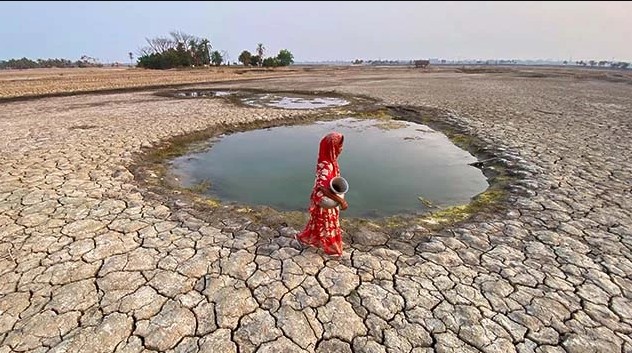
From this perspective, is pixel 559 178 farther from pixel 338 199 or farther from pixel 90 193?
pixel 90 193

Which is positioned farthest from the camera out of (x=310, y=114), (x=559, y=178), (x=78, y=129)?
(x=310, y=114)

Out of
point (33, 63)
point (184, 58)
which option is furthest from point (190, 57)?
point (33, 63)

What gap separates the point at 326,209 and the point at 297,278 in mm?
880

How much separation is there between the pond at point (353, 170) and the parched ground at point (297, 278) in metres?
1.22

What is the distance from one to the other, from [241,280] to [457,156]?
731 centimetres

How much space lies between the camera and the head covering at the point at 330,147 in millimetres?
3754

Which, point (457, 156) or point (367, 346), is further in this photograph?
point (457, 156)

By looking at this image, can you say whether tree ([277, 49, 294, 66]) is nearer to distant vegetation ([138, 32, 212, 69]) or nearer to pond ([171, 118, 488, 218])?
distant vegetation ([138, 32, 212, 69])

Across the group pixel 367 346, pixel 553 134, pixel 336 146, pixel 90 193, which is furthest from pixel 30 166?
pixel 553 134

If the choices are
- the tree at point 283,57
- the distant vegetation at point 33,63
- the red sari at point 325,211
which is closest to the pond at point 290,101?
the red sari at point 325,211

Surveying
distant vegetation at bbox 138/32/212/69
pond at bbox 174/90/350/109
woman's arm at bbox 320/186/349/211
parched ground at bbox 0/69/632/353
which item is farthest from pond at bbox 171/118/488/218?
distant vegetation at bbox 138/32/212/69

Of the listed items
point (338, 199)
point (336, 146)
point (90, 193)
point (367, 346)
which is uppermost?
point (336, 146)

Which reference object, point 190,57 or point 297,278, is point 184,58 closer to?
point 190,57

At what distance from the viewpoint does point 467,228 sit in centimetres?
490
